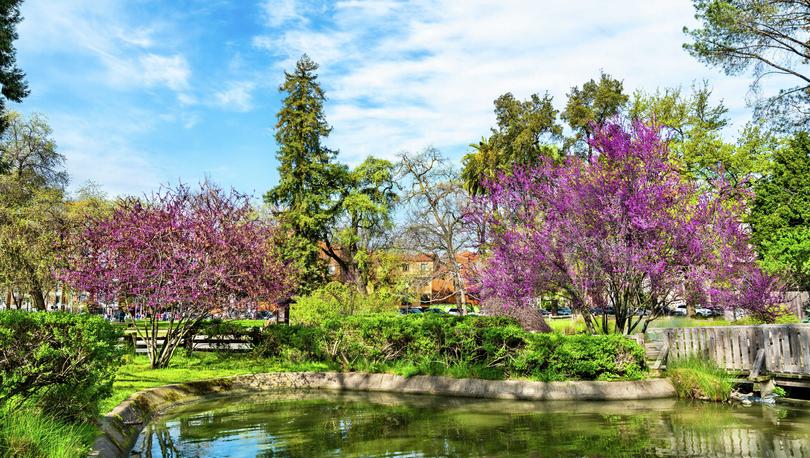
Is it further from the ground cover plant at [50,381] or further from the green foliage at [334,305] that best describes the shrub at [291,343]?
the ground cover plant at [50,381]

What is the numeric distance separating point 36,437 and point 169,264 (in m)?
11.8

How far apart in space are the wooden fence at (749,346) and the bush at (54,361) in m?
13.6

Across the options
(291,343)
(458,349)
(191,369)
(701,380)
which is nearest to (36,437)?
(458,349)

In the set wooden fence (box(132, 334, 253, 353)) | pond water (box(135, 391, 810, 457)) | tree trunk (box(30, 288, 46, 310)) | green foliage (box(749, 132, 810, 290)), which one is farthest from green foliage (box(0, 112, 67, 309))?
green foliage (box(749, 132, 810, 290))

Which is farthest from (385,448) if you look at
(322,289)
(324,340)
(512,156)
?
(512,156)

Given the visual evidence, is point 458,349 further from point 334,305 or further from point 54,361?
point 334,305

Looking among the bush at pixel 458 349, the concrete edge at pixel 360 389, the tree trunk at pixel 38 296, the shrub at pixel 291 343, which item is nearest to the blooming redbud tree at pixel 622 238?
the bush at pixel 458 349

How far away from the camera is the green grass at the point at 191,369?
15.4 metres

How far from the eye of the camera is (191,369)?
60.8ft

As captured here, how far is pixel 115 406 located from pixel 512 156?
1314 inches

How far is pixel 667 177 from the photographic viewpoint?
16953mm

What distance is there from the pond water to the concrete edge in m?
0.44

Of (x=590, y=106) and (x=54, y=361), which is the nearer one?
(x=54, y=361)

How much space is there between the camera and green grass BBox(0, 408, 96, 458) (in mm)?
6328
